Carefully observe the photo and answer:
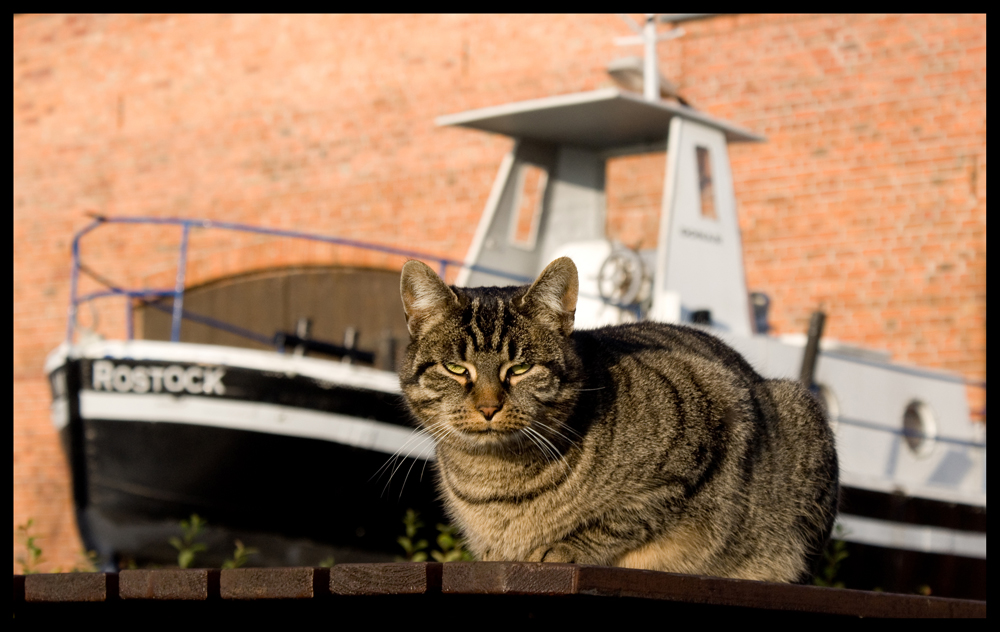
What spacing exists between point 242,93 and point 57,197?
2.27 m

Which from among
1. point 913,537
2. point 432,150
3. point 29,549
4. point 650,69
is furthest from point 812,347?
point 432,150

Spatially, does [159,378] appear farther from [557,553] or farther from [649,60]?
[557,553]

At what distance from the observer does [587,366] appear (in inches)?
114

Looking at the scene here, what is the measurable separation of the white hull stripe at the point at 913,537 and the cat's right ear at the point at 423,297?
362cm

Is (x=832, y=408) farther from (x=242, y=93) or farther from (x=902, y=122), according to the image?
(x=242, y=93)

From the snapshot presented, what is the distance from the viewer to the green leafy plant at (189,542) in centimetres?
494

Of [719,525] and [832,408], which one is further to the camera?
[832,408]

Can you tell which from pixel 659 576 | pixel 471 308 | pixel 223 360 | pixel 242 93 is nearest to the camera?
pixel 659 576

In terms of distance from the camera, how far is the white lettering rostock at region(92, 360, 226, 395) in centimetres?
582

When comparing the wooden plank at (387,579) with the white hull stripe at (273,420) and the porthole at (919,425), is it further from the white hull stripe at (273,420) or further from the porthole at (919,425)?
the porthole at (919,425)

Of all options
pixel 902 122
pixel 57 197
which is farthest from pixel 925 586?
pixel 57 197

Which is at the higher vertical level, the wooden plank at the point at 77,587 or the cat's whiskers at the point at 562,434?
the cat's whiskers at the point at 562,434

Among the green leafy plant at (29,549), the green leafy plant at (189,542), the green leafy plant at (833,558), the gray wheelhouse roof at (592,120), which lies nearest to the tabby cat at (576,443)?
the green leafy plant at (833,558)

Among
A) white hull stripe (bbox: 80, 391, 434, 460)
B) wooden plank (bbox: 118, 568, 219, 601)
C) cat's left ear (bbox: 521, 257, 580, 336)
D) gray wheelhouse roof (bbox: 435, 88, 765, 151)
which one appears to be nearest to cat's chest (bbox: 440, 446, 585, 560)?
cat's left ear (bbox: 521, 257, 580, 336)
